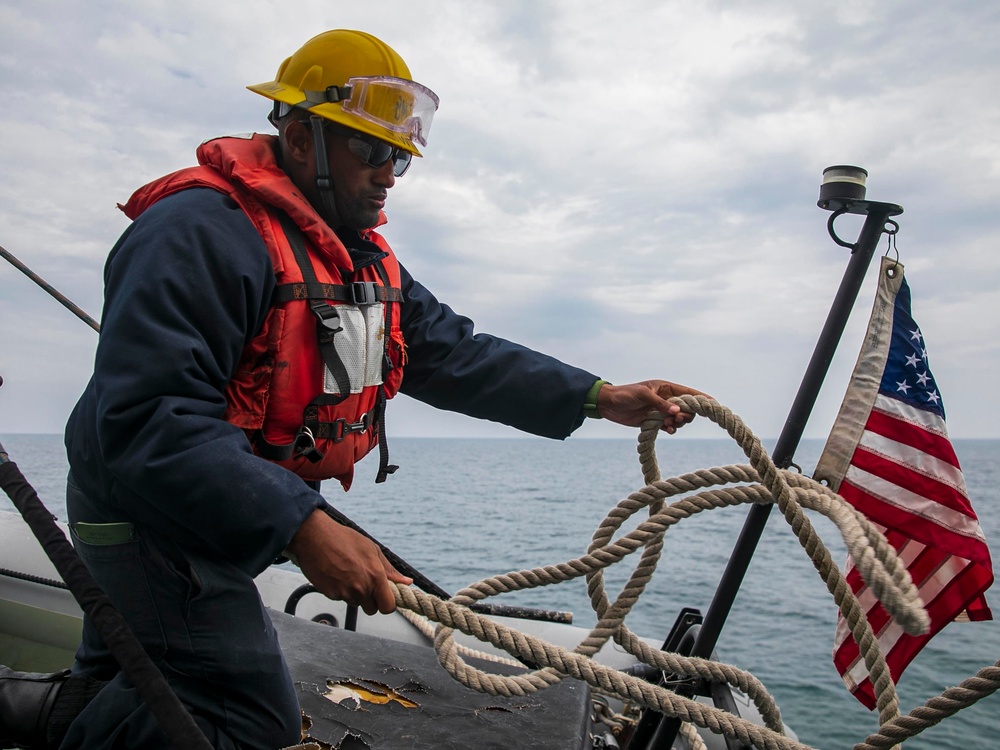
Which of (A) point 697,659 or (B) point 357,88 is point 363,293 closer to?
(B) point 357,88

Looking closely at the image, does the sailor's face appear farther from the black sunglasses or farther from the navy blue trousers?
the navy blue trousers

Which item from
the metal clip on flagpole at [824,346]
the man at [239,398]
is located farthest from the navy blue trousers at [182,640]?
the metal clip on flagpole at [824,346]

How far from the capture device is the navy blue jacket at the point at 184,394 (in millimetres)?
1629

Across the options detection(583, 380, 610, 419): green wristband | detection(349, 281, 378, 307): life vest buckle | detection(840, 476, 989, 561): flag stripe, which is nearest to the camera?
detection(349, 281, 378, 307): life vest buckle

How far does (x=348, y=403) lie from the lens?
7.03ft

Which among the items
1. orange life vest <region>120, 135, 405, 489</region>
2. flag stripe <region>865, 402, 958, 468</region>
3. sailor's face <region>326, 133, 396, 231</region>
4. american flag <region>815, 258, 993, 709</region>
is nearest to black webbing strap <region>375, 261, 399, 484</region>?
orange life vest <region>120, 135, 405, 489</region>

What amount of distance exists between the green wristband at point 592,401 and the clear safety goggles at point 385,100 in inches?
38.6

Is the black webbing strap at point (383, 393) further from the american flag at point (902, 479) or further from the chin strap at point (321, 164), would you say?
the american flag at point (902, 479)

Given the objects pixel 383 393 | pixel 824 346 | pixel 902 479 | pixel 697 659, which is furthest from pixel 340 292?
pixel 902 479

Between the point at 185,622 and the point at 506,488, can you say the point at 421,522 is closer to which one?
the point at 506,488

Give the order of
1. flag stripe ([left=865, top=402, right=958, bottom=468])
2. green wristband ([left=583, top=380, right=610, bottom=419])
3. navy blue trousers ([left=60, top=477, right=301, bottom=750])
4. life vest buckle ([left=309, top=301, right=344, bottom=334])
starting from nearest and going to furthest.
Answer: navy blue trousers ([left=60, top=477, right=301, bottom=750]) < life vest buckle ([left=309, top=301, right=344, bottom=334]) < green wristband ([left=583, top=380, right=610, bottom=419]) < flag stripe ([left=865, top=402, right=958, bottom=468])

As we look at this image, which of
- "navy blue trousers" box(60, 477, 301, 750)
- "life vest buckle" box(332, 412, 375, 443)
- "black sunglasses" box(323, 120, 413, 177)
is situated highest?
"black sunglasses" box(323, 120, 413, 177)

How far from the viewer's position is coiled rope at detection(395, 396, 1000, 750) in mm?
1996

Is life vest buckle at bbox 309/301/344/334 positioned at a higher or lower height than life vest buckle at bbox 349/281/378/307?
lower
